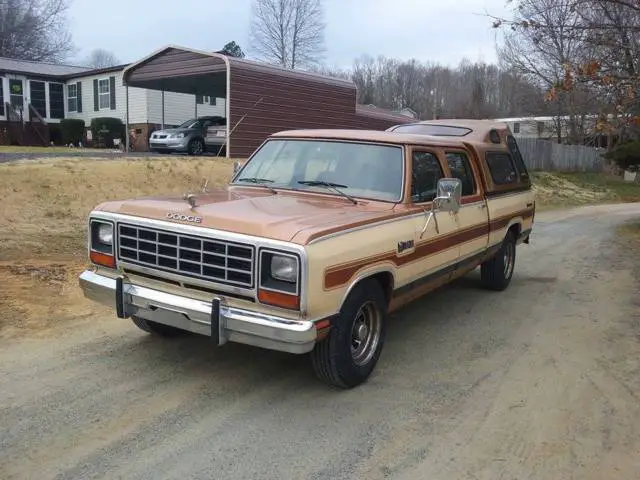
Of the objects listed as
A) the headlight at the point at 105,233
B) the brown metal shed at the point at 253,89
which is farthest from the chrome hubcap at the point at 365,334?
the brown metal shed at the point at 253,89

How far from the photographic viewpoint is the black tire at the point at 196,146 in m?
20.3

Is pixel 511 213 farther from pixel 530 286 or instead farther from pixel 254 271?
pixel 254 271

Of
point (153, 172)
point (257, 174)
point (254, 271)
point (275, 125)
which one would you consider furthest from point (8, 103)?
point (254, 271)

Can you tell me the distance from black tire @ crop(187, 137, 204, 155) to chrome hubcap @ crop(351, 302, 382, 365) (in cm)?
1667

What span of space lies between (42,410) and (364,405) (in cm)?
213

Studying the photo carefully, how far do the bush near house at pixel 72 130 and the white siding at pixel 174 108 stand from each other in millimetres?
4156

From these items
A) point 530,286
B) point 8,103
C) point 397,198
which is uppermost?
point 8,103

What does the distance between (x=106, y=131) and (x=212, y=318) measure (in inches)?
1018

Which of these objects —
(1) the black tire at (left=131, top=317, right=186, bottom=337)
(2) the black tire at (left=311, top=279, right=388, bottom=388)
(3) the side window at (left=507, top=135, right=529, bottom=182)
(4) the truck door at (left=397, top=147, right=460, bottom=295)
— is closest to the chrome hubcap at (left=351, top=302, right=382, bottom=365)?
(2) the black tire at (left=311, top=279, right=388, bottom=388)

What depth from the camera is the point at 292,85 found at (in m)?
20.6

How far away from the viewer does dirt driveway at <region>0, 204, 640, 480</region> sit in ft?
11.3

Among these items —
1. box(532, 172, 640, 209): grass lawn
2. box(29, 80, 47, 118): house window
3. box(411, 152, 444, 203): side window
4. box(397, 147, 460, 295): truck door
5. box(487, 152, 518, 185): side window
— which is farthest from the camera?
box(29, 80, 47, 118): house window

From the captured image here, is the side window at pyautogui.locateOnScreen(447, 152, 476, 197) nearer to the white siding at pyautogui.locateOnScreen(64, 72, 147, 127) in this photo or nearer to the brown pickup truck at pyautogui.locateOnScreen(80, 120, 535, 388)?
the brown pickup truck at pyautogui.locateOnScreen(80, 120, 535, 388)

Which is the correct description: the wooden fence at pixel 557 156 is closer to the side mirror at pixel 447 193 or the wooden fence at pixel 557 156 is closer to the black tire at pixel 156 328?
the side mirror at pixel 447 193
